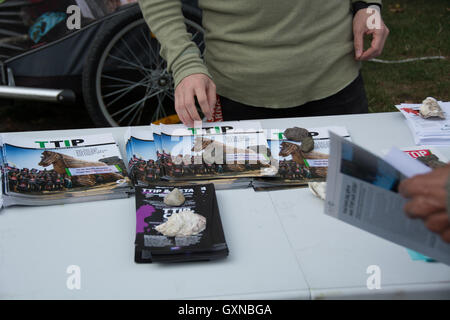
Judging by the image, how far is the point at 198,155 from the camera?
3.79ft

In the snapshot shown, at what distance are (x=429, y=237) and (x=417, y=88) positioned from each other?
2857mm

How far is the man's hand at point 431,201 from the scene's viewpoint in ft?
1.97

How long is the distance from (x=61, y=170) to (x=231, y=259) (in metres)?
0.48

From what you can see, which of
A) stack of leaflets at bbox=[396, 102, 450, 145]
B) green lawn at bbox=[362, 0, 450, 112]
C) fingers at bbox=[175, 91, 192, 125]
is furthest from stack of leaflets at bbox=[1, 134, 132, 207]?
green lawn at bbox=[362, 0, 450, 112]

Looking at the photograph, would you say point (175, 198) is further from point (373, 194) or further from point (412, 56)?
point (412, 56)

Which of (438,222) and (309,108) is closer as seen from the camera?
(438,222)

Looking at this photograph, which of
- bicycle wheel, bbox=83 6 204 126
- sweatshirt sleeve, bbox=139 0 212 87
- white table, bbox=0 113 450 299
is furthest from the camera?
bicycle wheel, bbox=83 6 204 126

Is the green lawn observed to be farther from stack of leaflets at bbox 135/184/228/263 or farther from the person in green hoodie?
stack of leaflets at bbox 135/184/228/263

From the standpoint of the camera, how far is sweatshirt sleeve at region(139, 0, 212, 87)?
1.21 meters

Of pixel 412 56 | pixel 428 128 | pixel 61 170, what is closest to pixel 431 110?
pixel 428 128

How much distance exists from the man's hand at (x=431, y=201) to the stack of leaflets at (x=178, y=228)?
1.15ft

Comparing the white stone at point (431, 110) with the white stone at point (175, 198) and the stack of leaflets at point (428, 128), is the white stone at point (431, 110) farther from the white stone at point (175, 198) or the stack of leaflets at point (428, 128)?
the white stone at point (175, 198)
